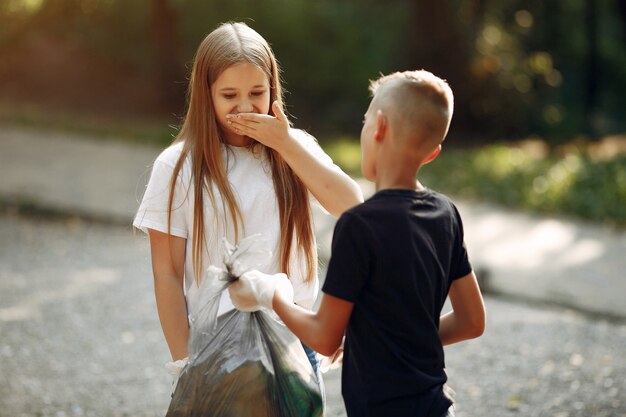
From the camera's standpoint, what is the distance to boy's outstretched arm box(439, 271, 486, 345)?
2254 millimetres

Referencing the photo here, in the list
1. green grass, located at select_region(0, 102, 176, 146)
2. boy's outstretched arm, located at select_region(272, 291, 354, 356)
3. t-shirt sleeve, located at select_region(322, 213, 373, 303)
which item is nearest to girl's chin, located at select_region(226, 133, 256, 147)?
boy's outstretched arm, located at select_region(272, 291, 354, 356)

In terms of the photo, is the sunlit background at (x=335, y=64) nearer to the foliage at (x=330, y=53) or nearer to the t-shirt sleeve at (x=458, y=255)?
the foliage at (x=330, y=53)

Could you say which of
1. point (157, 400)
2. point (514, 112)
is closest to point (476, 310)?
point (157, 400)

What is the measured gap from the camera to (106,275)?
699 centimetres

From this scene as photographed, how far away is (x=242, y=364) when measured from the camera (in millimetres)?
2195

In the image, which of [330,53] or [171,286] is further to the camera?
[330,53]

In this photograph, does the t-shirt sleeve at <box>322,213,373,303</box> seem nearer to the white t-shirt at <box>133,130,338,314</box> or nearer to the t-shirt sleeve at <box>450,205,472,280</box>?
the t-shirt sleeve at <box>450,205,472,280</box>

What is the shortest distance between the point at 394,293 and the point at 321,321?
0.60 ft

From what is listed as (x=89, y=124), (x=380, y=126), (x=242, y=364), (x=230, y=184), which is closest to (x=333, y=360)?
(x=242, y=364)

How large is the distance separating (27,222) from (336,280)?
7.22 metres

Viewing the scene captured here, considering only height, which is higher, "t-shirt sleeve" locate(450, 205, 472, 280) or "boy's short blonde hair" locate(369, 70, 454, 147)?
"boy's short blonde hair" locate(369, 70, 454, 147)

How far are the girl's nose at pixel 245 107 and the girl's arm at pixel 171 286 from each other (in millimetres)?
410

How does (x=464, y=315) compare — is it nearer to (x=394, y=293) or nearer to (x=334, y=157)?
(x=394, y=293)

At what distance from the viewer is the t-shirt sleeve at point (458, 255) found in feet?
7.14
